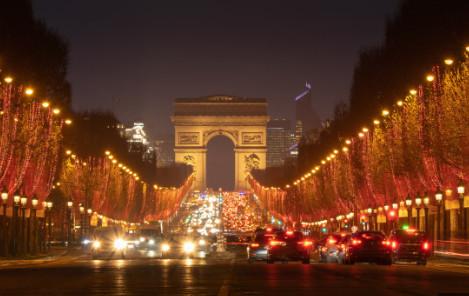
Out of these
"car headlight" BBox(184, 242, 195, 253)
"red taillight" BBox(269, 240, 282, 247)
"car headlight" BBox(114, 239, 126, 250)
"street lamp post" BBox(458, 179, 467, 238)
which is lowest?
"car headlight" BBox(184, 242, 195, 253)

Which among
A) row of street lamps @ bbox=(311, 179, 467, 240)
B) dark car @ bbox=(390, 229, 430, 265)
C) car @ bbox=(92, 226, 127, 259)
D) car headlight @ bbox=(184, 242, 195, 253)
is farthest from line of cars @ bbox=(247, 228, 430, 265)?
car headlight @ bbox=(184, 242, 195, 253)

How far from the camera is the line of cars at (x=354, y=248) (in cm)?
3522

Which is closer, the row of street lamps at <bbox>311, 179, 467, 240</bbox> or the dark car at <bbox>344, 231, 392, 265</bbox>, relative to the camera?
the dark car at <bbox>344, 231, 392, 265</bbox>

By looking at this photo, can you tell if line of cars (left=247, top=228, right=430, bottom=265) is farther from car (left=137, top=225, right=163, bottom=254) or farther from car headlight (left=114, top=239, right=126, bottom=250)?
car (left=137, top=225, right=163, bottom=254)

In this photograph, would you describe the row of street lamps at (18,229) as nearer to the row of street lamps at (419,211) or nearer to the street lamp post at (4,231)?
the street lamp post at (4,231)

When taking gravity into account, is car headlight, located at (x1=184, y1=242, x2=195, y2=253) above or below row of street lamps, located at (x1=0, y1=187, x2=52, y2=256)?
below

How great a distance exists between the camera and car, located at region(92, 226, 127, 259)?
49.2 metres

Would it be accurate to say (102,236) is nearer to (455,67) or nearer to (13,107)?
(13,107)

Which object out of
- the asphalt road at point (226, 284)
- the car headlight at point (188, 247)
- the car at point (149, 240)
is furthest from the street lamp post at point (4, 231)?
the asphalt road at point (226, 284)

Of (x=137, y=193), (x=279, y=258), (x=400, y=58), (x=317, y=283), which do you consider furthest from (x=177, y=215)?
(x=317, y=283)

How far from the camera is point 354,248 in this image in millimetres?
35750

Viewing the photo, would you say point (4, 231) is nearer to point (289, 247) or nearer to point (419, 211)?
point (289, 247)

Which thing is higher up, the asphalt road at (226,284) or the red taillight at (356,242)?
the red taillight at (356,242)

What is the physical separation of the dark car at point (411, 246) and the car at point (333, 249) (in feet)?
7.05
